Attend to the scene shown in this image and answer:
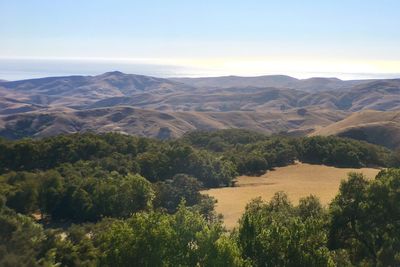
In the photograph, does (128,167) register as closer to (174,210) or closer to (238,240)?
(174,210)

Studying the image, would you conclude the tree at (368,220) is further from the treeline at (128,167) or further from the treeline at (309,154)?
the treeline at (309,154)

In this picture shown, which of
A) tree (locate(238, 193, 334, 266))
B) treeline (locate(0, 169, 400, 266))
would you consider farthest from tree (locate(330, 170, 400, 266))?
tree (locate(238, 193, 334, 266))

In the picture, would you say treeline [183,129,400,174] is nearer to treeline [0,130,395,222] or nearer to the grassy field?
treeline [0,130,395,222]

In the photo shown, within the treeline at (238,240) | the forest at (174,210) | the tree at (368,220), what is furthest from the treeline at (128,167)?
the tree at (368,220)

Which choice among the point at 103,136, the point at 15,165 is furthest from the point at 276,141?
the point at 15,165

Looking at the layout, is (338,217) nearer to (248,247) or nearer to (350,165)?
(248,247)

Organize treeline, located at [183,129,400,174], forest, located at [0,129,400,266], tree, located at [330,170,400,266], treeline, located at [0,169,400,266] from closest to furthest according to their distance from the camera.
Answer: treeline, located at [0,169,400,266]
forest, located at [0,129,400,266]
tree, located at [330,170,400,266]
treeline, located at [183,129,400,174]
